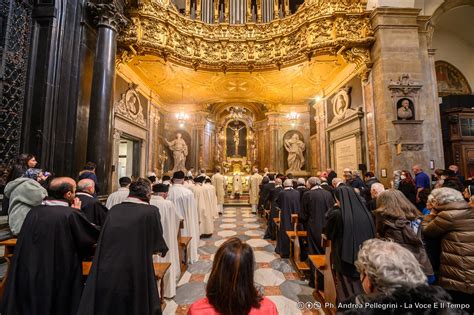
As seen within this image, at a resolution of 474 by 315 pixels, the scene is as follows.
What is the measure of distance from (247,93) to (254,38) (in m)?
3.08

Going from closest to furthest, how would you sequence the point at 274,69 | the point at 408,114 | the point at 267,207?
1. the point at 408,114
2. the point at 267,207
3. the point at 274,69

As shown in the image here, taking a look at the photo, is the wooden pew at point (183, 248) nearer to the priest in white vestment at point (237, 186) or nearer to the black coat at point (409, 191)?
the black coat at point (409, 191)

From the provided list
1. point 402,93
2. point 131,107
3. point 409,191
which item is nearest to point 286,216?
point 409,191

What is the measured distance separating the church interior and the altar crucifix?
2859 millimetres

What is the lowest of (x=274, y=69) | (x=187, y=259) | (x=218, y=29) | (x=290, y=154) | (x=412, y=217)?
(x=187, y=259)

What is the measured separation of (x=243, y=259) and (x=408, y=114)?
7.16m

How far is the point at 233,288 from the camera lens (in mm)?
951

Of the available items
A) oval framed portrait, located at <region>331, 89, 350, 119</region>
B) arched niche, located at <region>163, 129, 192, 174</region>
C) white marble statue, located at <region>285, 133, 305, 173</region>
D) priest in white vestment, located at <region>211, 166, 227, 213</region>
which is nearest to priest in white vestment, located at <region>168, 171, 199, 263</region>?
priest in white vestment, located at <region>211, 166, 227, 213</region>

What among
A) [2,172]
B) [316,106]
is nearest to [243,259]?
[2,172]

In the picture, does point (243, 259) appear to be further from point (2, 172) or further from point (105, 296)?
point (2, 172)

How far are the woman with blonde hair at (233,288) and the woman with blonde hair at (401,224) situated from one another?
1.56m

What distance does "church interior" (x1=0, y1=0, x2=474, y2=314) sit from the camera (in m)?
4.22

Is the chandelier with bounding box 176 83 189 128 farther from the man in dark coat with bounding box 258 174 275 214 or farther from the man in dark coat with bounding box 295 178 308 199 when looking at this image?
the man in dark coat with bounding box 295 178 308 199

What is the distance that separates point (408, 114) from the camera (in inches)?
241
